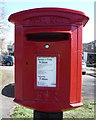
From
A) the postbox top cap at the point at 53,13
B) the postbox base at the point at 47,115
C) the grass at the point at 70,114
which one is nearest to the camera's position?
the postbox top cap at the point at 53,13

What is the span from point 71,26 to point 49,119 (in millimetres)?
1224

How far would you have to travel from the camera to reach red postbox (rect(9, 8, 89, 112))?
8.61ft

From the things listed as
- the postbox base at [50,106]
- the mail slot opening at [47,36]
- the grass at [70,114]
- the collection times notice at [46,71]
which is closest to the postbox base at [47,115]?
the postbox base at [50,106]

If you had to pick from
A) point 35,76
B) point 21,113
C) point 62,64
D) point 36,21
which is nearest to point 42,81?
point 35,76

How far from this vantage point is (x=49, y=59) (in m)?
2.63

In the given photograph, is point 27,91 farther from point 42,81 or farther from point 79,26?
point 79,26

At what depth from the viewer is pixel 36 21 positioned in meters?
2.68

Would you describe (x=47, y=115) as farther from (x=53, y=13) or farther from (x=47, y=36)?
(x=53, y=13)

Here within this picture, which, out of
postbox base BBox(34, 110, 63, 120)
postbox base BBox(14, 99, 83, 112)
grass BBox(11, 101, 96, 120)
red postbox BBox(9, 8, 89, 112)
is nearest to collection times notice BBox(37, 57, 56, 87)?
red postbox BBox(9, 8, 89, 112)

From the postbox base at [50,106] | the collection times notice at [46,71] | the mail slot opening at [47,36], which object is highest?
the mail slot opening at [47,36]

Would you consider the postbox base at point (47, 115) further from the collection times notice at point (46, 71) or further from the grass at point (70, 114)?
the grass at point (70, 114)

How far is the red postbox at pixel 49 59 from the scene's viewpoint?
2.62 metres

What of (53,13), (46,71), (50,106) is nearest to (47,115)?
(50,106)

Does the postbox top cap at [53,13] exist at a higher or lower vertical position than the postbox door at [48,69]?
higher
